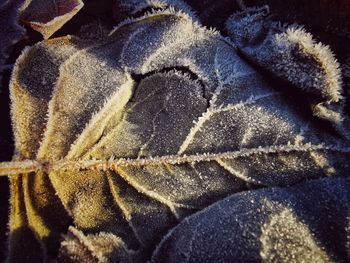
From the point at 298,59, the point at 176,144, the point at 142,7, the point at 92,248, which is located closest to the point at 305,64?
the point at 298,59

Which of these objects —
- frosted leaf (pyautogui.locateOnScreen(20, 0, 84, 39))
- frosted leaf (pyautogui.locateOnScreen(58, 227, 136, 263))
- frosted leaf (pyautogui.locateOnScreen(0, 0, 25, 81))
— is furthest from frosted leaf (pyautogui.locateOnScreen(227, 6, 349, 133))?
frosted leaf (pyautogui.locateOnScreen(0, 0, 25, 81))

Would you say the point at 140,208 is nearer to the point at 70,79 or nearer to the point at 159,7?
the point at 70,79

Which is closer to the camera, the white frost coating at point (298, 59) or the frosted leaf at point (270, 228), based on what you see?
the frosted leaf at point (270, 228)

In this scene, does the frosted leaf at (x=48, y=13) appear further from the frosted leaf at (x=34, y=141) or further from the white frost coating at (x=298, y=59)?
the white frost coating at (x=298, y=59)

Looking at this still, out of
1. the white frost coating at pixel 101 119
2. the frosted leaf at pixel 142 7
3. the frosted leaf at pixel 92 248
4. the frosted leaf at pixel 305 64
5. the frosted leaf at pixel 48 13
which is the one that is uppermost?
the frosted leaf at pixel 305 64

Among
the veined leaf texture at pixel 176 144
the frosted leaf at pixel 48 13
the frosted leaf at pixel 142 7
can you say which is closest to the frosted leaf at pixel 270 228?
the veined leaf texture at pixel 176 144

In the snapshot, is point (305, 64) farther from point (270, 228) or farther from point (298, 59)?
point (270, 228)
